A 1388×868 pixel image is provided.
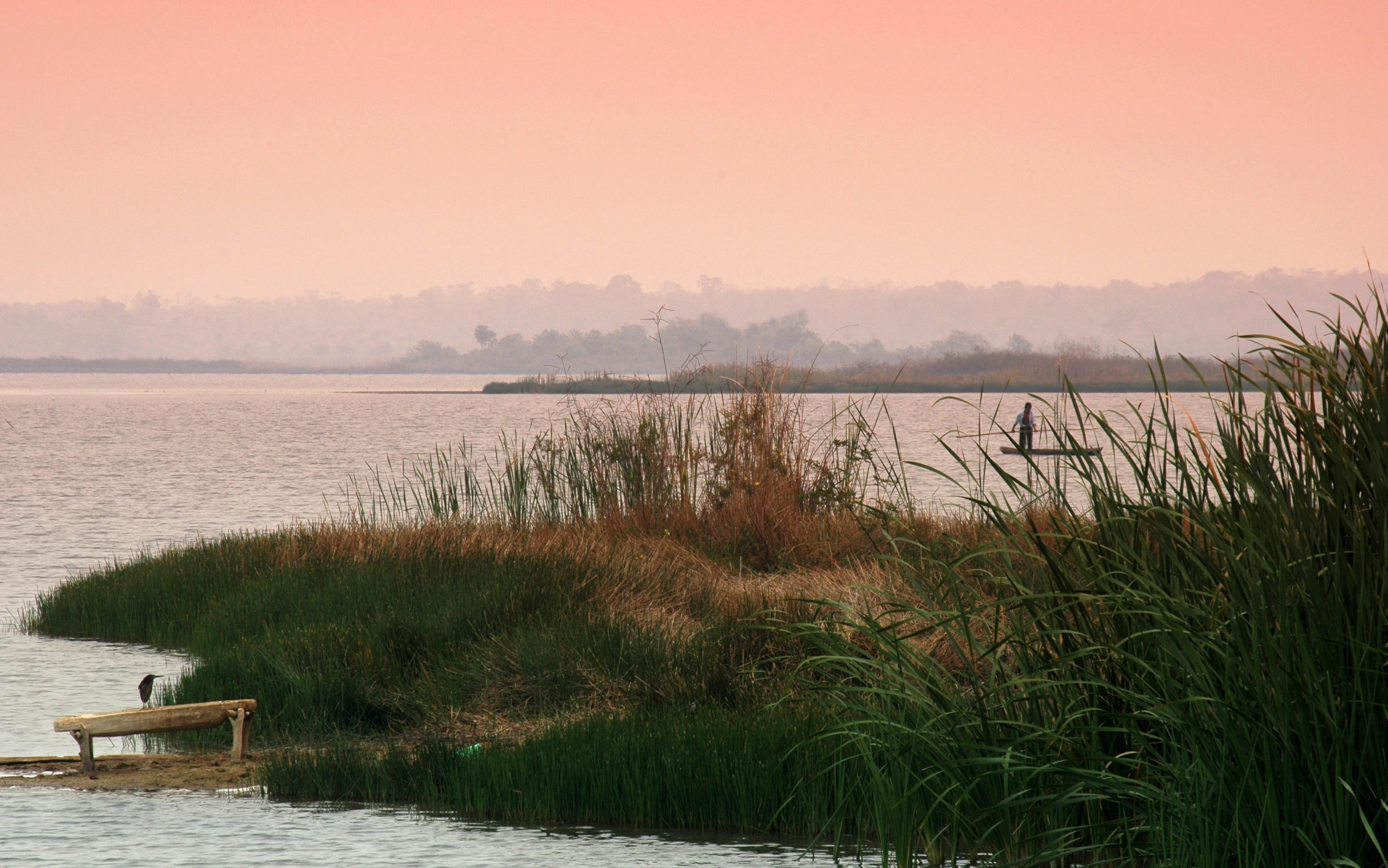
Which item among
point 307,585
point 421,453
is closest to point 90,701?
point 307,585

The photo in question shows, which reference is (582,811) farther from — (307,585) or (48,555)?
(48,555)

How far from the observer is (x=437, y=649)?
10969mm

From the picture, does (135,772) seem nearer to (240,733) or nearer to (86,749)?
(86,749)

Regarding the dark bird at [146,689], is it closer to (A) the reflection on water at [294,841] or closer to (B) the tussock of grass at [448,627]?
(B) the tussock of grass at [448,627]

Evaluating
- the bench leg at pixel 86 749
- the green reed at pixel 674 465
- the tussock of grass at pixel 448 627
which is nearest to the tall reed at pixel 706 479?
the green reed at pixel 674 465

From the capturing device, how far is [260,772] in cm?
865

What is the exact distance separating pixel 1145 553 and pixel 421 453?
5617 cm

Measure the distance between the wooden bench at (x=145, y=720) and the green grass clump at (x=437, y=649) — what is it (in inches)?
37.0

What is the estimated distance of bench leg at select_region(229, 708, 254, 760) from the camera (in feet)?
30.2

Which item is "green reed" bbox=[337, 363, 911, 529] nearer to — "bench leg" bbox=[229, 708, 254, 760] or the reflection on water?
"bench leg" bbox=[229, 708, 254, 760]

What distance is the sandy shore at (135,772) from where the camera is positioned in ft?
28.5

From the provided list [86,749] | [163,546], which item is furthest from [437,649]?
[163,546]

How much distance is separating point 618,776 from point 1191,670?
3946 mm

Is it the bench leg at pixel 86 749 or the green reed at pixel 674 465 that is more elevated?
the green reed at pixel 674 465
